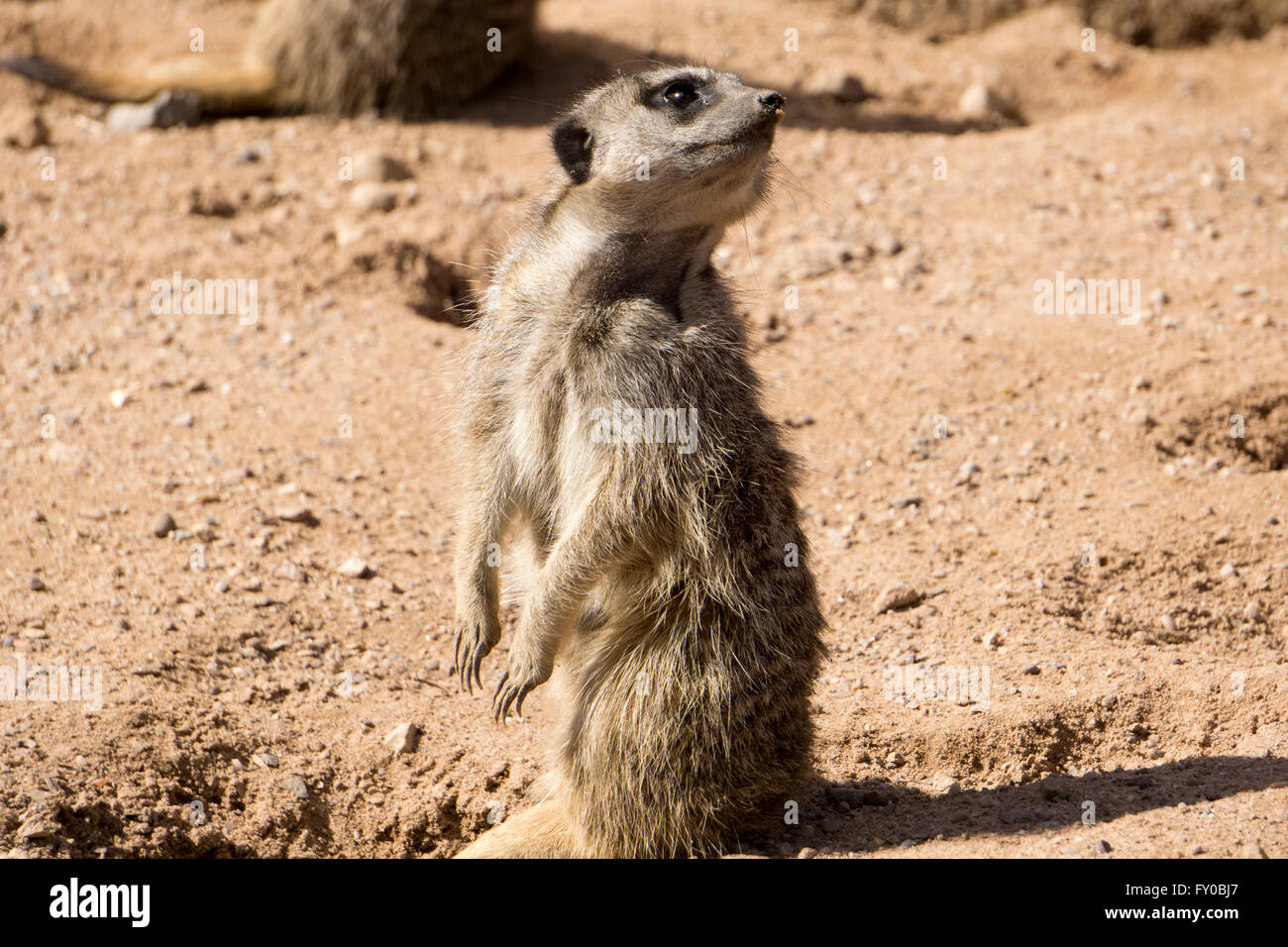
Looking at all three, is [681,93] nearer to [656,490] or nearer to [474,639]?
[656,490]

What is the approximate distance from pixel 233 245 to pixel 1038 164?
12.7ft

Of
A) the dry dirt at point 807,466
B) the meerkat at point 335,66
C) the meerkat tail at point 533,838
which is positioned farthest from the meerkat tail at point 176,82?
the meerkat tail at point 533,838

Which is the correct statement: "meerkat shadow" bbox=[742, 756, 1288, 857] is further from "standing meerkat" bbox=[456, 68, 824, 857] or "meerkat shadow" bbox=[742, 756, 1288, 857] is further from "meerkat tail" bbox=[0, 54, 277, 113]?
"meerkat tail" bbox=[0, 54, 277, 113]

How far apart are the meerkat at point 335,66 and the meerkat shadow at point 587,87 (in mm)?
256

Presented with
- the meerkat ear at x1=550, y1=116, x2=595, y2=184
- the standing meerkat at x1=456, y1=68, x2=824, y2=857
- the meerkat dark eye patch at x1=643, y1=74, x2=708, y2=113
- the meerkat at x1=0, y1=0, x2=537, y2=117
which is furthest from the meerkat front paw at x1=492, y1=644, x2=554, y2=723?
the meerkat at x1=0, y1=0, x2=537, y2=117

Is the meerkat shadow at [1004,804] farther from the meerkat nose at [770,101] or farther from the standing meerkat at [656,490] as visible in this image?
the meerkat nose at [770,101]

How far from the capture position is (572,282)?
10.1ft

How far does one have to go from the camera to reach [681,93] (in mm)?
3008

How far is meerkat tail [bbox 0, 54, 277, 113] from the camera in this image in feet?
23.7

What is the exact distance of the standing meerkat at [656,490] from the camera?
116 inches

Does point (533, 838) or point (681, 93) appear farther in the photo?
point (533, 838)

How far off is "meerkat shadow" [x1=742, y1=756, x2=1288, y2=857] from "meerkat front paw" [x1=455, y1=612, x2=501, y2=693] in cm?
80

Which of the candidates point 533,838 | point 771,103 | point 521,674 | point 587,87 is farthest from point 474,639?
point 587,87

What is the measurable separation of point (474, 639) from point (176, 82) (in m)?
5.13
